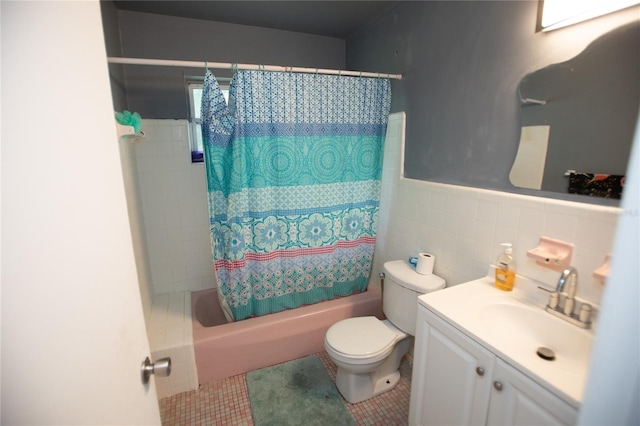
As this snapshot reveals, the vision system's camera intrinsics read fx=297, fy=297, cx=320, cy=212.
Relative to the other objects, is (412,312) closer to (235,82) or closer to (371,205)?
(371,205)

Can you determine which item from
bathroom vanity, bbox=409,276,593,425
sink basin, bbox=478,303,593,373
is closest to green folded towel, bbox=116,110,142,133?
bathroom vanity, bbox=409,276,593,425

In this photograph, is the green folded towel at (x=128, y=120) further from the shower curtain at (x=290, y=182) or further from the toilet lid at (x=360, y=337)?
the toilet lid at (x=360, y=337)

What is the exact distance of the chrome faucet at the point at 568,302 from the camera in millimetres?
1100

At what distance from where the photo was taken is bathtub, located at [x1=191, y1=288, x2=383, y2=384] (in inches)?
72.9

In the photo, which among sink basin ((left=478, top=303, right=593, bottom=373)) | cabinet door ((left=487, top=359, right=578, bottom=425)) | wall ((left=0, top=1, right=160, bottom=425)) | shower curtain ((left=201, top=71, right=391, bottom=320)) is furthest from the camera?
shower curtain ((left=201, top=71, right=391, bottom=320))

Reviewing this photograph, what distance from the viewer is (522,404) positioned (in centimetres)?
94

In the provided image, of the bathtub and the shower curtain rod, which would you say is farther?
the bathtub

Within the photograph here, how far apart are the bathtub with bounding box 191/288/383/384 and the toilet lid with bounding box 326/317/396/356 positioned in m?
0.35

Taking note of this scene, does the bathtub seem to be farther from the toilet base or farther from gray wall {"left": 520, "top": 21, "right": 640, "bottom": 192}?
gray wall {"left": 520, "top": 21, "right": 640, "bottom": 192}

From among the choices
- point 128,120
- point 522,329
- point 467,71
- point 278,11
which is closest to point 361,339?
point 522,329

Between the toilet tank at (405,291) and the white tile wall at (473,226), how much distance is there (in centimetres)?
15

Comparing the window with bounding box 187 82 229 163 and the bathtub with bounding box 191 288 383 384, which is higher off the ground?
the window with bounding box 187 82 229 163

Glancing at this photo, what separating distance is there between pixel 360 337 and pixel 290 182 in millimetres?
1048

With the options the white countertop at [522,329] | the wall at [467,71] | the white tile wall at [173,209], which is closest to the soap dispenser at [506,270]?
the white countertop at [522,329]
